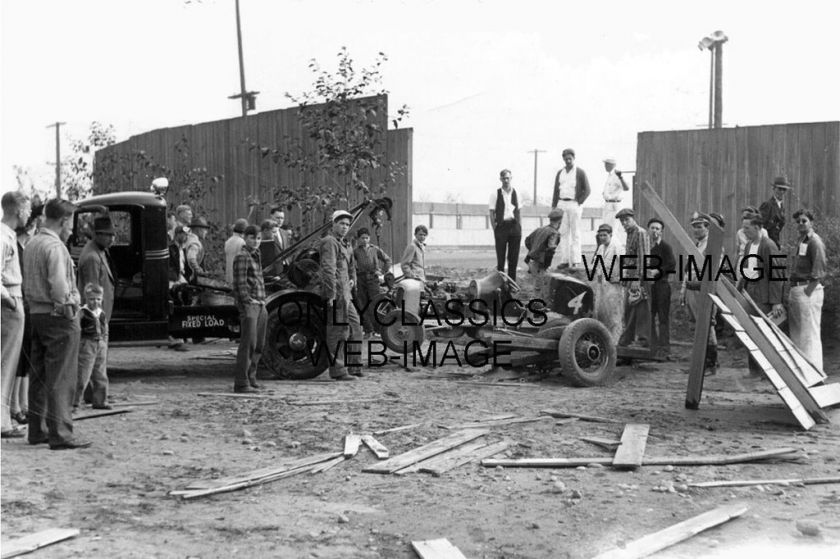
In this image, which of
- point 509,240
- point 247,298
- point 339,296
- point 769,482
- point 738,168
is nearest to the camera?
point 769,482

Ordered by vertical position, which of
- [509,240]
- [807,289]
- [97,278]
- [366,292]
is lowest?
[366,292]

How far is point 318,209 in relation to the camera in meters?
18.0

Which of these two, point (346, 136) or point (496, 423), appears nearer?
point (496, 423)

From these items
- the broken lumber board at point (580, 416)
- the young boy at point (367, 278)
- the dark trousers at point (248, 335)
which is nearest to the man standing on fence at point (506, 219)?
the young boy at point (367, 278)

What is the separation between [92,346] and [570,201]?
947cm

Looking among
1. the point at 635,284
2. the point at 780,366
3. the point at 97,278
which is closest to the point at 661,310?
the point at 635,284

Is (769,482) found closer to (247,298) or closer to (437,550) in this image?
(437,550)

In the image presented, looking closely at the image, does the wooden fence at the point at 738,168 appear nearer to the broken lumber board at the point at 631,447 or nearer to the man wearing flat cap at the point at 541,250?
the man wearing flat cap at the point at 541,250

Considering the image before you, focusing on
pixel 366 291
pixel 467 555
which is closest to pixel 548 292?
pixel 366 291

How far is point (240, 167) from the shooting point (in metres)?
22.7

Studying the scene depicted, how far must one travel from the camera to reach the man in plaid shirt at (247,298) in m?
11.5

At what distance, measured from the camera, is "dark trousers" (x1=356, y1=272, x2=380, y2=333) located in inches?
583

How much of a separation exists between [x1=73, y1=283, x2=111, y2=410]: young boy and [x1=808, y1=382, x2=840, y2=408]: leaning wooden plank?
6.62 m

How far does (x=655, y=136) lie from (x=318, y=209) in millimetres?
5736
